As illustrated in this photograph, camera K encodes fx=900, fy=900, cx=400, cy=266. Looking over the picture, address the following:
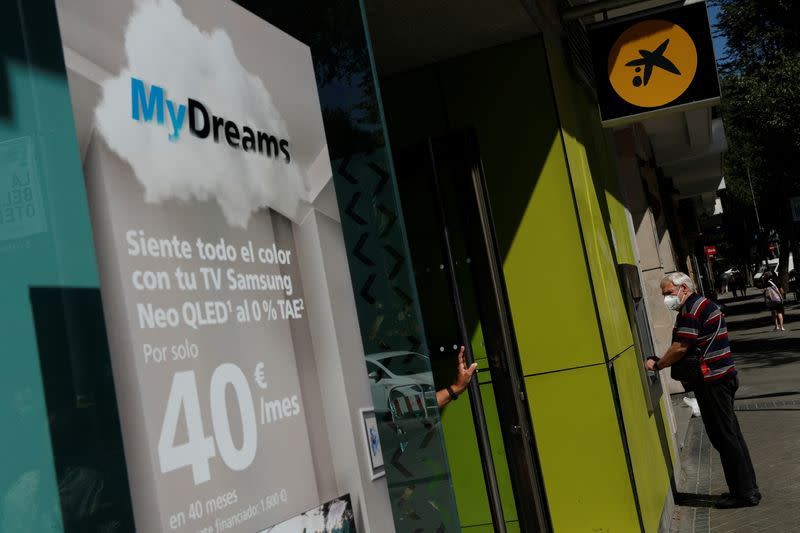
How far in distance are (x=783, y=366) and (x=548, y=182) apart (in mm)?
13569

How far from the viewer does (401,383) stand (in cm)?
287

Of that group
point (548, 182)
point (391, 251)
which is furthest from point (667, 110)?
point (391, 251)

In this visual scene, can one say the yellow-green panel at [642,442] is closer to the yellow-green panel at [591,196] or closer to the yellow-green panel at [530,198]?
the yellow-green panel at [591,196]

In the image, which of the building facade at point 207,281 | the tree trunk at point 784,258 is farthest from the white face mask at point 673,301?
the tree trunk at point 784,258

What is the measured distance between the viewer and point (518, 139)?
20.6 feet

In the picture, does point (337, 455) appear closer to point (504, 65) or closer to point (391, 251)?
point (391, 251)

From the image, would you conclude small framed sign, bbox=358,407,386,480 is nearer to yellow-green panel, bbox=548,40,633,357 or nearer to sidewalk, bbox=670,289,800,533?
yellow-green panel, bbox=548,40,633,357

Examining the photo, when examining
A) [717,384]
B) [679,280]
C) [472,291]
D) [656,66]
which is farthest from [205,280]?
[679,280]

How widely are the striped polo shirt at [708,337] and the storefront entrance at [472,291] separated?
2337mm

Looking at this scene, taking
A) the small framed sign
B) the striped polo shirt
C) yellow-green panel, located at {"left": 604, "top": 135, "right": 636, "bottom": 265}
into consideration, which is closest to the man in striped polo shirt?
the striped polo shirt

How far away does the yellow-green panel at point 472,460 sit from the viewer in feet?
19.1

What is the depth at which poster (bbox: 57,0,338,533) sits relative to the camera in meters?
1.69

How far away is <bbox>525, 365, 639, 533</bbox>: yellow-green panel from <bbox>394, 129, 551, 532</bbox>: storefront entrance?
12cm

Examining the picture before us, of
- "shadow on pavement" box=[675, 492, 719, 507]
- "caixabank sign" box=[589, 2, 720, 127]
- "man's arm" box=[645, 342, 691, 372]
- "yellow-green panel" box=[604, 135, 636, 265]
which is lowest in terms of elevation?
"shadow on pavement" box=[675, 492, 719, 507]
